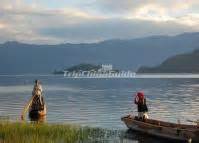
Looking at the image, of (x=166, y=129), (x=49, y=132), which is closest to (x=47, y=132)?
(x=49, y=132)

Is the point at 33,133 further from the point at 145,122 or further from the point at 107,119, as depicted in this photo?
the point at 107,119

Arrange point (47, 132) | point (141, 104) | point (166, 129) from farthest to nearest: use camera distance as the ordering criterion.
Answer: point (141, 104), point (166, 129), point (47, 132)

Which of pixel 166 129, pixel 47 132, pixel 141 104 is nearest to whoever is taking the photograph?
pixel 47 132

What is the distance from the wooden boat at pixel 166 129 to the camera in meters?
28.0

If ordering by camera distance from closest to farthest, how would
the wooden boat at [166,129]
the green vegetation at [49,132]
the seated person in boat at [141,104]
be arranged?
the green vegetation at [49,132] → the wooden boat at [166,129] → the seated person in boat at [141,104]

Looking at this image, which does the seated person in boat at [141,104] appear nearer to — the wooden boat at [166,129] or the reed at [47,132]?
the wooden boat at [166,129]

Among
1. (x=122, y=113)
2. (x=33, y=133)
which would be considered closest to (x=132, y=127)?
(x=33, y=133)

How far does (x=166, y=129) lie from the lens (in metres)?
30.0

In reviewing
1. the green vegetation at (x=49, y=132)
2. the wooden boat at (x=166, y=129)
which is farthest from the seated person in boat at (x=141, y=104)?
the green vegetation at (x=49, y=132)

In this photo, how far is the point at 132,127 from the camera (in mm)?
33875

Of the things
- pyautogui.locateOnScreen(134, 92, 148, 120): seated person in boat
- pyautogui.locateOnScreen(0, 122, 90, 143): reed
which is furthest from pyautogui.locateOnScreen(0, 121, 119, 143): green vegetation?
→ pyautogui.locateOnScreen(134, 92, 148, 120): seated person in boat

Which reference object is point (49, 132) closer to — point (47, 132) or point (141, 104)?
point (47, 132)

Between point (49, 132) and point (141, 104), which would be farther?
point (141, 104)

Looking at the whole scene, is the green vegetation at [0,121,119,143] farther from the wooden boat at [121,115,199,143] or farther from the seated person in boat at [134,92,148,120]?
the seated person in boat at [134,92,148,120]
